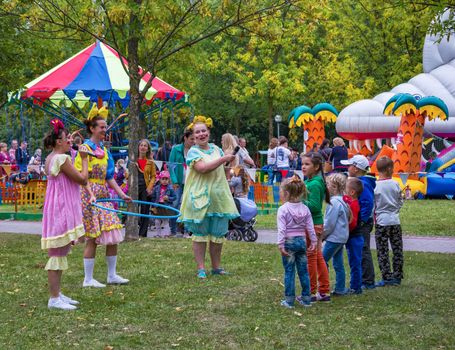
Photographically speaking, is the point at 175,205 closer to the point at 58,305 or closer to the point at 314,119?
the point at 58,305

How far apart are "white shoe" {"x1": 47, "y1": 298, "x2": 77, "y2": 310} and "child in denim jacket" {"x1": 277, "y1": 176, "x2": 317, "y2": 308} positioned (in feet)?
7.26

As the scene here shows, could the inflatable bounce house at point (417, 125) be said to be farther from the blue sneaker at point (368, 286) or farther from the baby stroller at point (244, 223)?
the blue sneaker at point (368, 286)

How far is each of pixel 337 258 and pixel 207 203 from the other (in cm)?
198

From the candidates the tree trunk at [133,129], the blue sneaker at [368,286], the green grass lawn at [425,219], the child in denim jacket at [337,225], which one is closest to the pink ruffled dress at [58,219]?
the child in denim jacket at [337,225]

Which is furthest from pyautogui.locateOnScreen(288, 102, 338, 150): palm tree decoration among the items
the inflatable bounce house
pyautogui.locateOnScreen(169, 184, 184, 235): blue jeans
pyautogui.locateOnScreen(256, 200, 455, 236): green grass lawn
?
pyautogui.locateOnScreen(169, 184, 184, 235): blue jeans

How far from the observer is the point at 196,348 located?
689cm

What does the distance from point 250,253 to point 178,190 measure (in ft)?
12.2

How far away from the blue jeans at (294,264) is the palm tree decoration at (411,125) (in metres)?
17.1

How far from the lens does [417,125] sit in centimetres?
2528

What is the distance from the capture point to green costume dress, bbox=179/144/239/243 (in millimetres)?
10344

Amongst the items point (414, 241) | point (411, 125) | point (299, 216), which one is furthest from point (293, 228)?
point (411, 125)

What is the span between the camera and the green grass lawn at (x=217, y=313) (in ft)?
23.4

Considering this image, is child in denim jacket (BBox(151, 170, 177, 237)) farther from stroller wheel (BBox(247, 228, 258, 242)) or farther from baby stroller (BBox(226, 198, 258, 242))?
stroller wheel (BBox(247, 228, 258, 242))

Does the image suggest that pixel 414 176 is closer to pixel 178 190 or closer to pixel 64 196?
pixel 178 190
